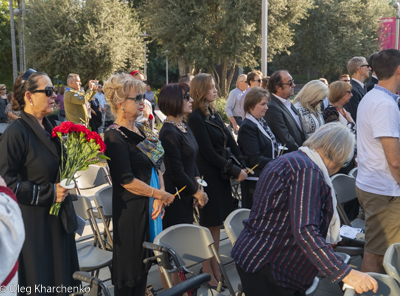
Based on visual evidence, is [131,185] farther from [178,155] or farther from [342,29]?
[342,29]

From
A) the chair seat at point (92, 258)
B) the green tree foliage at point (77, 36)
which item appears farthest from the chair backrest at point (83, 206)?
the green tree foliage at point (77, 36)

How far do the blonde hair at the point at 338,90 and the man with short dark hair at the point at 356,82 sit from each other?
Result: 0.63 m

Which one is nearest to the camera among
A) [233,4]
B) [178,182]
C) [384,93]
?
[384,93]

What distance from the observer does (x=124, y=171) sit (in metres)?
3.12

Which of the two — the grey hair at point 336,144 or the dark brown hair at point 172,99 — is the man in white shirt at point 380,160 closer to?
the grey hair at point 336,144

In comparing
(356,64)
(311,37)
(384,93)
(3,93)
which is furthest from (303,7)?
(384,93)

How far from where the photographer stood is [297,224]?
221cm

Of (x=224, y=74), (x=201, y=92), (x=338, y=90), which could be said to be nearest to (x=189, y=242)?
(x=201, y=92)

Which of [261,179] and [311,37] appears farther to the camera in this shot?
[311,37]

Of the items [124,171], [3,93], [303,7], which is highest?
[303,7]

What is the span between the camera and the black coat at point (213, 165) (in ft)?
13.9

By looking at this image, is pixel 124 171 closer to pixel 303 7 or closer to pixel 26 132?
pixel 26 132

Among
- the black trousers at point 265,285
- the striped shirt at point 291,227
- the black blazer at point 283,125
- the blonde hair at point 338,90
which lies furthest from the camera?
the blonde hair at point 338,90

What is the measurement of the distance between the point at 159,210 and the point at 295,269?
1214 millimetres
